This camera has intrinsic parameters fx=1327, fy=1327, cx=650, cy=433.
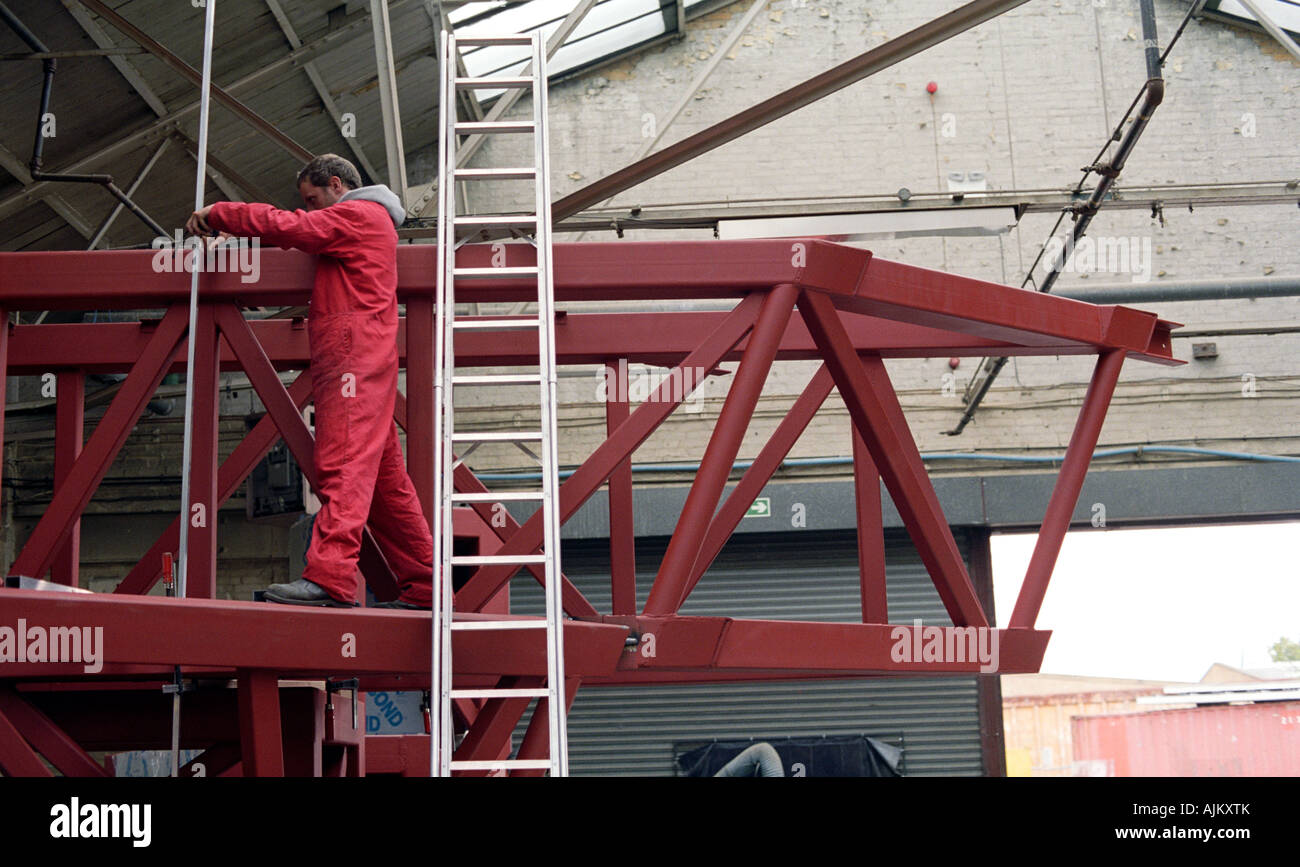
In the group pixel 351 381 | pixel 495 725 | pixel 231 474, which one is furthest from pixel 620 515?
pixel 351 381

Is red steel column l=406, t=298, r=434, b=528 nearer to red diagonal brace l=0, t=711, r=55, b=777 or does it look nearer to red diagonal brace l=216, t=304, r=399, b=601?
red diagonal brace l=216, t=304, r=399, b=601

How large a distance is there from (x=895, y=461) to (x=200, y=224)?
3.30 meters

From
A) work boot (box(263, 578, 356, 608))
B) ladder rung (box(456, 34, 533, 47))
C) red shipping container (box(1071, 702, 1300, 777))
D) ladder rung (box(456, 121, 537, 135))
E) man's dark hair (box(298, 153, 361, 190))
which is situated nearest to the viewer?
work boot (box(263, 578, 356, 608))

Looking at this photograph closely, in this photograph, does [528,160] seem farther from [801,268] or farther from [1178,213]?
[801,268]

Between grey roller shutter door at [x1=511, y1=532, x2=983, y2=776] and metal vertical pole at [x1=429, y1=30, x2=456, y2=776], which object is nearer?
metal vertical pole at [x1=429, y1=30, x2=456, y2=776]

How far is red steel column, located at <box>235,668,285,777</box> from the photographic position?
4.59m

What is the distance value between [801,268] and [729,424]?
2.59ft

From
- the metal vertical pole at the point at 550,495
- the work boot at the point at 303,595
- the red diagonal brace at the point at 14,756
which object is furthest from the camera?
the work boot at the point at 303,595

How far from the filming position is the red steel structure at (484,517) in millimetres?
4617

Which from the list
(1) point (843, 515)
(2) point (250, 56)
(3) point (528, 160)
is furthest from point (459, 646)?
(3) point (528, 160)

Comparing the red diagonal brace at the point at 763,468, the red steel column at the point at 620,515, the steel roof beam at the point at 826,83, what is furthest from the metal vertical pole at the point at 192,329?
the steel roof beam at the point at 826,83

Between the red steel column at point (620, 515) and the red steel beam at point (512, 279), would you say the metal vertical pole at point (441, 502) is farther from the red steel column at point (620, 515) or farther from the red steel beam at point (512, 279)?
the red steel column at point (620, 515)

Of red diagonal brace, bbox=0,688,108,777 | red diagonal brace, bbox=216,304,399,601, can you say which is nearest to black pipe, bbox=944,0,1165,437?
red diagonal brace, bbox=216,304,399,601

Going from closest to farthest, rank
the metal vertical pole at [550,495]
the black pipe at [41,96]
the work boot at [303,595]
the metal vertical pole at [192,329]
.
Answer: the metal vertical pole at [550,495]
the work boot at [303,595]
the metal vertical pole at [192,329]
the black pipe at [41,96]
